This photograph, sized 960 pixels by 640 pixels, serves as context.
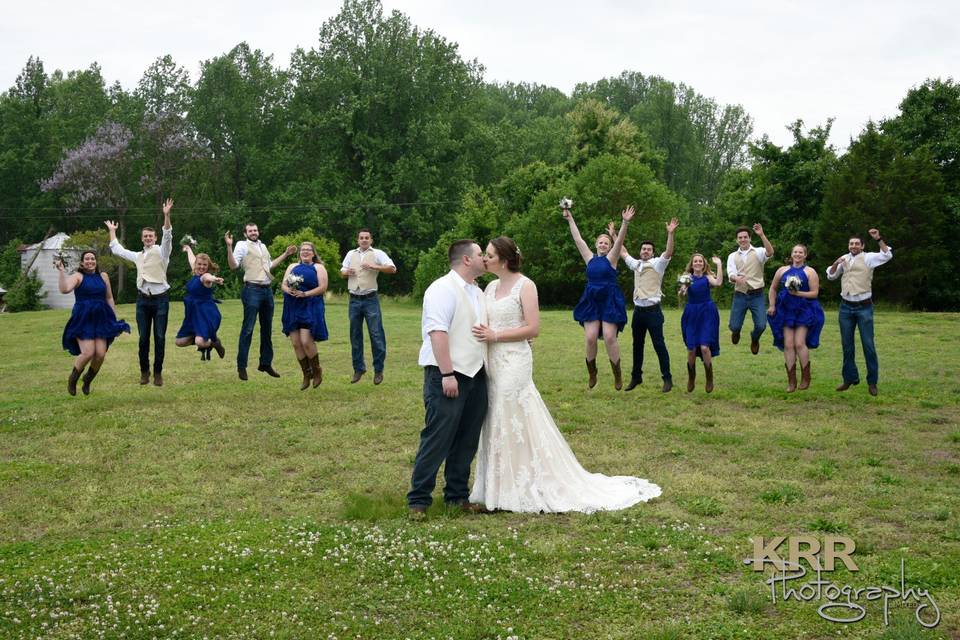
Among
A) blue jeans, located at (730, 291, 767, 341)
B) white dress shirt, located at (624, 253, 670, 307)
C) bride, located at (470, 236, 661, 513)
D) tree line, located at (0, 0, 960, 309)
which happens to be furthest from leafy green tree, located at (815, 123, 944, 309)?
bride, located at (470, 236, 661, 513)

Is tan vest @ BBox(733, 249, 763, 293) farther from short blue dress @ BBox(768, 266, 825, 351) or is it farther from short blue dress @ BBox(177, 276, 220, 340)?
short blue dress @ BBox(177, 276, 220, 340)

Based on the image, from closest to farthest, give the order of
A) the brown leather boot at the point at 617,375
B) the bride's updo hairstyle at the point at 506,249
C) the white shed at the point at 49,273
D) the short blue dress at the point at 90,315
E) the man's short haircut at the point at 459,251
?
the man's short haircut at the point at 459,251 < the bride's updo hairstyle at the point at 506,249 < the short blue dress at the point at 90,315 < the brown leather boot at the point at 617,375 < the white shed at the point at 49,273

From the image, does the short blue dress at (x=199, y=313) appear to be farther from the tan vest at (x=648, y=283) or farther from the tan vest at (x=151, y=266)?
the tan vest at (x=648, y=283)

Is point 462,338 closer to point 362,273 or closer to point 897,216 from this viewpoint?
point 362,273

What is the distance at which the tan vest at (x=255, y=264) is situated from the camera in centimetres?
1485

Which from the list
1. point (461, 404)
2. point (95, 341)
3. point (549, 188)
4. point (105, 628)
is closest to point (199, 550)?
point (105, 628)

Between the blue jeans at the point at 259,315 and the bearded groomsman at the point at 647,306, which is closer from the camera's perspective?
the bearded groomsman at the point at 647,306

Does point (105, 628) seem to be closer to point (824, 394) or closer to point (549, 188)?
point (824, 394)

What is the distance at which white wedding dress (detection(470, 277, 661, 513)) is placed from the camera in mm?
8133

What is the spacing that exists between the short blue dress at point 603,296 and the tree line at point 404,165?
2809 centimetres

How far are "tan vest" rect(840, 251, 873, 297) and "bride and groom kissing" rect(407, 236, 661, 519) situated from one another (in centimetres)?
740

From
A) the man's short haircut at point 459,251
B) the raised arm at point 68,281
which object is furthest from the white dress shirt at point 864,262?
the raised arm at point 68,281

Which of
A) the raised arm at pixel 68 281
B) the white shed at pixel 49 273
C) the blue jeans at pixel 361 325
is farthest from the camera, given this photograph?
the white shed at pixel 49 273

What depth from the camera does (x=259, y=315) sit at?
14.8 m
